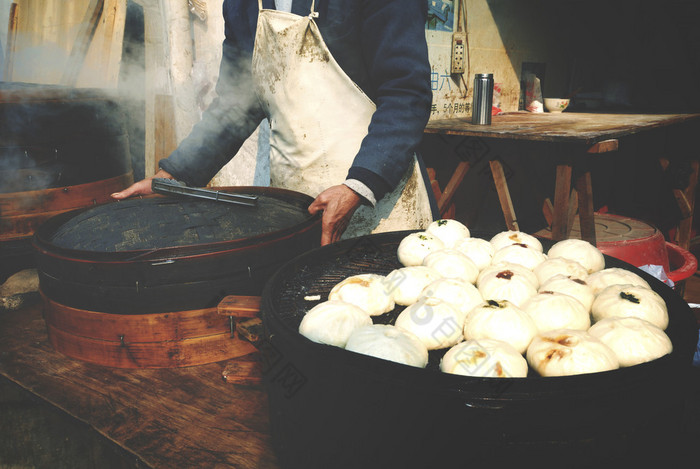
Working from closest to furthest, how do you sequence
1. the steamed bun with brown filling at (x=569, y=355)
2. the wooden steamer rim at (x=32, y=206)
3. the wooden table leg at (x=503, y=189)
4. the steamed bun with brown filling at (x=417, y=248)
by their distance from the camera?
the steamed bun with brown filling at (x=569, y=355) < the steamed bun with brown filling at (x=417, y=248) < the wooden steamer rim at (x=32, y=206) < the wooden table leg at (x=503, y=189)

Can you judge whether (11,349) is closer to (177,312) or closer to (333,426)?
(177,312)

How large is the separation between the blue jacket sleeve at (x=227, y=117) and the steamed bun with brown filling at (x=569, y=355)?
2.33 meters

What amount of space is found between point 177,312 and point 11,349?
106 centimetres

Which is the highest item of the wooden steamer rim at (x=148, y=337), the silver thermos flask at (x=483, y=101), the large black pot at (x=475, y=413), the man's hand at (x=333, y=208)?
the silver thermos flask at (x=483, y=101)

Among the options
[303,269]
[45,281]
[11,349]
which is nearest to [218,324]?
[303,269]

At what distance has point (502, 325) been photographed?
133cm

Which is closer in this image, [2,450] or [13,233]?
[2,450]

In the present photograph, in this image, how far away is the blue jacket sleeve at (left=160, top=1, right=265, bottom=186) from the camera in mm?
2854

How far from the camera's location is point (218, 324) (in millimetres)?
1885

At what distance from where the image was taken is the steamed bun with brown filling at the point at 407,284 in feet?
5.36

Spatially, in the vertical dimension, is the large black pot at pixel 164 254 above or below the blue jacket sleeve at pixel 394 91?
below

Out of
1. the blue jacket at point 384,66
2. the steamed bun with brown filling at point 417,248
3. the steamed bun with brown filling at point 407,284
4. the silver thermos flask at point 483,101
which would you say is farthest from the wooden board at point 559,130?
the steamed bun with brown filling at point 407,284

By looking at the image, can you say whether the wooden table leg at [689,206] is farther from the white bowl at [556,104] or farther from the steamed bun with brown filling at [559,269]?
the steamed bun with brown filling at [559,269]

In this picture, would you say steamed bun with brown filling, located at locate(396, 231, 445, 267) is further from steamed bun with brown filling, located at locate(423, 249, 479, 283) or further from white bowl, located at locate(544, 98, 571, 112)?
white bowl, located at locate(544, 98, 571, 112)
